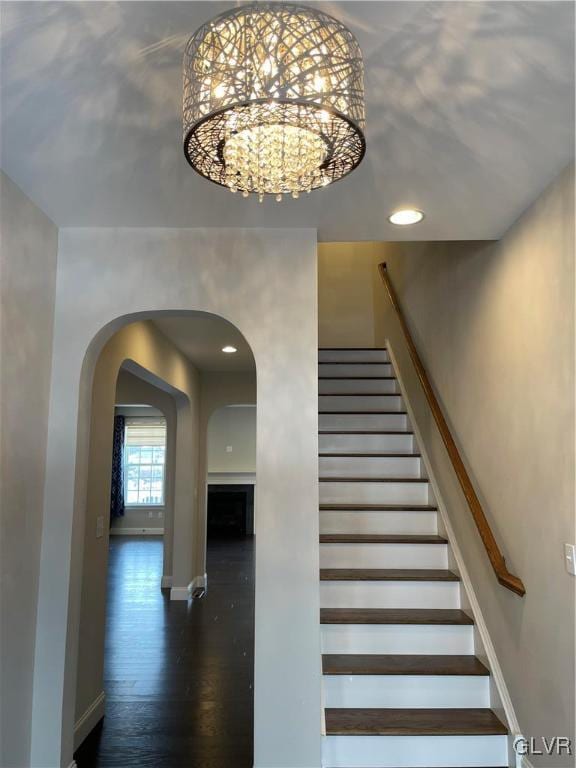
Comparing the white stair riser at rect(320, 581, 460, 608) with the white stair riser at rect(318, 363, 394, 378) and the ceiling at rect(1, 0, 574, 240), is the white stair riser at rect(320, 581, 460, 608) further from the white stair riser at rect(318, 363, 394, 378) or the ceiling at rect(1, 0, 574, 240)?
the white stair riser at rect(318, 363, 394, 378)

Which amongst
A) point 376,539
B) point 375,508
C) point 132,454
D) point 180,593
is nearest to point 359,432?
point 375,508

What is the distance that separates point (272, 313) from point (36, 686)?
79.8 inches

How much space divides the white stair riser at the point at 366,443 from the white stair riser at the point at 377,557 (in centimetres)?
101

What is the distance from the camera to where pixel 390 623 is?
10.1ft

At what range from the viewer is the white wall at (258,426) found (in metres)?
2.48

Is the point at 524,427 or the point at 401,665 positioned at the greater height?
the point at 524,427

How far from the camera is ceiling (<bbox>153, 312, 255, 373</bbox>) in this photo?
4.82 metres

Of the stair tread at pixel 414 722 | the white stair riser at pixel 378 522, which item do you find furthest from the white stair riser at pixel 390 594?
the stair tread at pixel 414 722

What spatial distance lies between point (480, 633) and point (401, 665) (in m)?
0.49

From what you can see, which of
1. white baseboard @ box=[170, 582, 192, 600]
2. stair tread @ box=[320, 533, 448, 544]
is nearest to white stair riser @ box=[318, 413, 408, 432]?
stair tread @ box=[320, 533, 448, 544]

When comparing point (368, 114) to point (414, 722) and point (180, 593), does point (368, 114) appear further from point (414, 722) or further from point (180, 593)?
point (180, 593)

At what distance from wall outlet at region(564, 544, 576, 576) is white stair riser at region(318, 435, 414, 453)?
236 centimetres

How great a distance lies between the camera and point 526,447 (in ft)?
8.32

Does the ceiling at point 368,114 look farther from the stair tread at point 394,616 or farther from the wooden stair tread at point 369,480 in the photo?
the stair tread at point 394,616
